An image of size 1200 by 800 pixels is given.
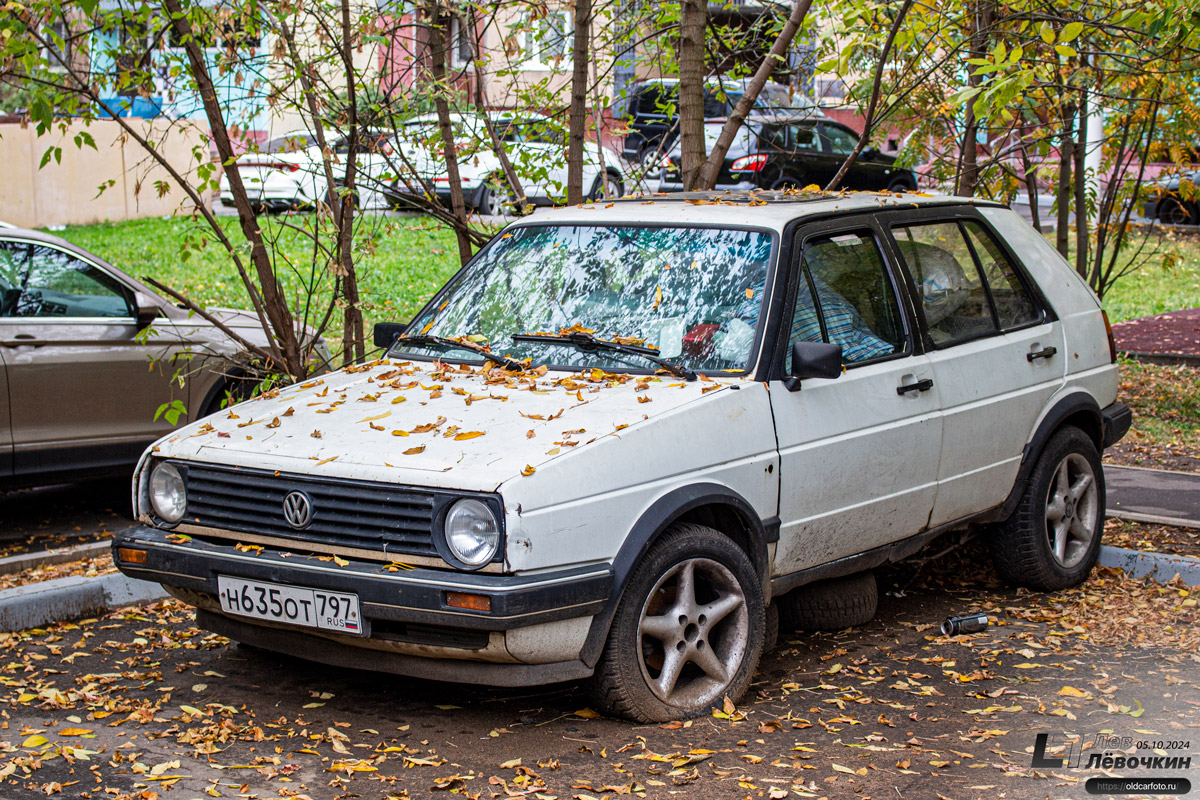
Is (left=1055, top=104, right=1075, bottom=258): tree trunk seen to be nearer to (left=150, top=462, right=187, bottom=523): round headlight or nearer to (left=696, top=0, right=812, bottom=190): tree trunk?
(left=696, top=0, right=812, bottom=190): tree trunk

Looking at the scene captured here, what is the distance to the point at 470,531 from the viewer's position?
387cm

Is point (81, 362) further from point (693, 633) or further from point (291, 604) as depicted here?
point (693, 633)

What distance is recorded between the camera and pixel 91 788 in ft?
12.4

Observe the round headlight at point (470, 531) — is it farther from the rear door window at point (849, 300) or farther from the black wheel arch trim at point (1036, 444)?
the black wheel arch trim at point (1036, 444)

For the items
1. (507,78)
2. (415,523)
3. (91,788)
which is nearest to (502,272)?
(415,523)

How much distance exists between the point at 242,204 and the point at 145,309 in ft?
3.48

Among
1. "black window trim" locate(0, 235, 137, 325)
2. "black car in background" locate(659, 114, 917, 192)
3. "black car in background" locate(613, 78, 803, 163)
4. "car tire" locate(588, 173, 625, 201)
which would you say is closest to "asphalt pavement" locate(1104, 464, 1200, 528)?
"black car in background" locate(613, 78, 803, 163)

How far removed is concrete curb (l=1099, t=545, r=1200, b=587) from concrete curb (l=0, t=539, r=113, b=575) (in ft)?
15.9

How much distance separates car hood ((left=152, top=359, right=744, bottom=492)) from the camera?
3.98 meters

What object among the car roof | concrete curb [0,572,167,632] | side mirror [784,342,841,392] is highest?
the car roof

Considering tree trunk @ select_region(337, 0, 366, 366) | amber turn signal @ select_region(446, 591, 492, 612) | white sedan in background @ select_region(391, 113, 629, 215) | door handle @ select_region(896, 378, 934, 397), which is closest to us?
amber turn signal @ select_region(446, 591, 492, 612)

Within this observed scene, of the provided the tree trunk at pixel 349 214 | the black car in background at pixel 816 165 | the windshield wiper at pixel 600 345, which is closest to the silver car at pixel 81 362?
the tree trunk at pixel 349 214

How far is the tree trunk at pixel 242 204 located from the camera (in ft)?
20.9

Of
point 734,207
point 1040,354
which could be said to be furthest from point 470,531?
point 1040,354
